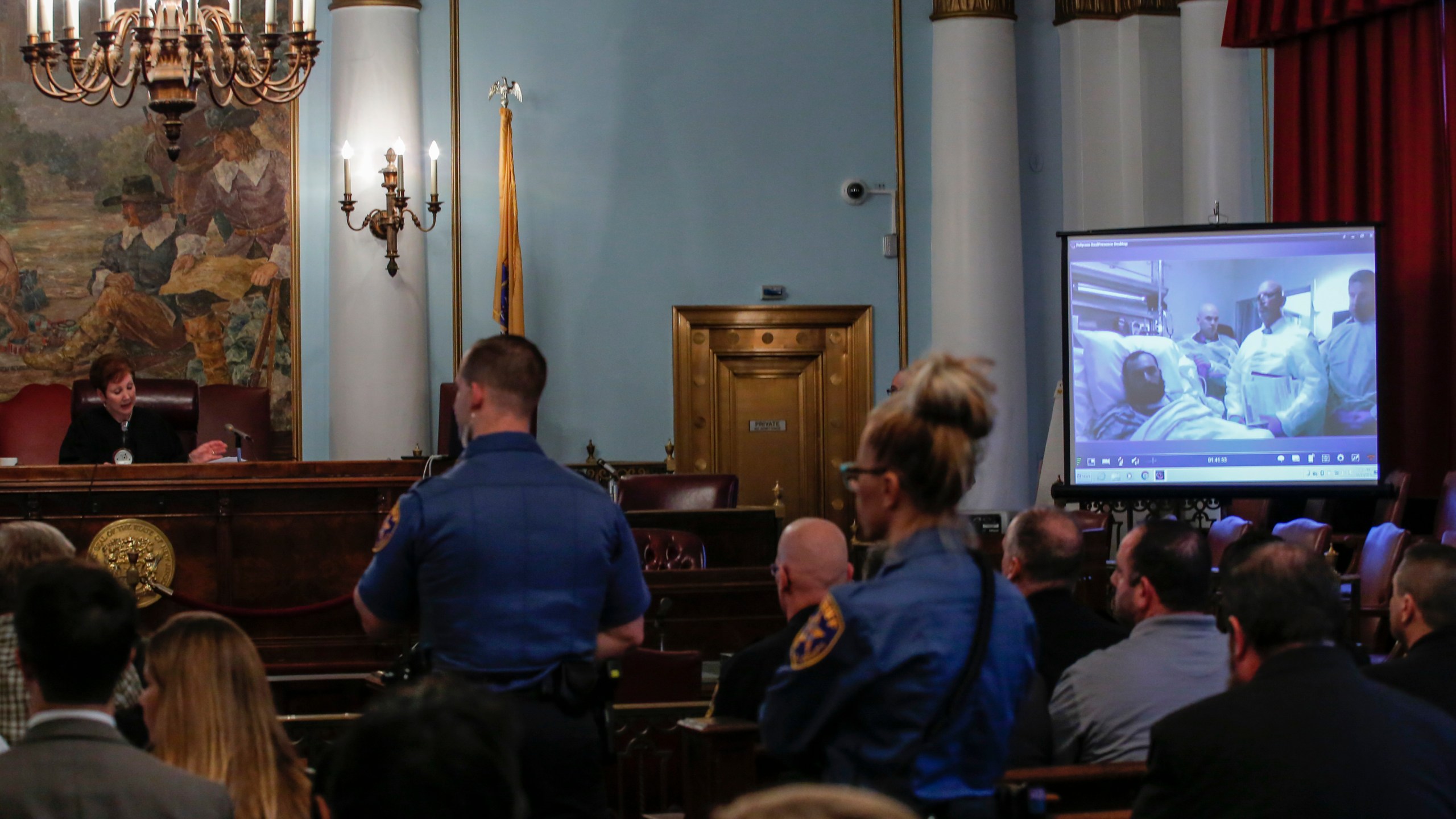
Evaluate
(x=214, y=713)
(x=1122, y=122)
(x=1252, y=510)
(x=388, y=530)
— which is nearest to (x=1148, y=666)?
(x=388, y=530)

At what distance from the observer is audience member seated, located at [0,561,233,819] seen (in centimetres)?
204

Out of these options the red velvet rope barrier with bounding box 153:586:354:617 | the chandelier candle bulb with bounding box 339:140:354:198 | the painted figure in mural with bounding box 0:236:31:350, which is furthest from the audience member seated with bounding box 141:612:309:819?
the painted figure in mural with bounding box 0:236:31:350

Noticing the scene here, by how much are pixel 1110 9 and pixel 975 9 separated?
1.01 meters

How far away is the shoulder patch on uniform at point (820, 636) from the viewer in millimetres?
2092

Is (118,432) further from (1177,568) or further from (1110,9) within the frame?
(1110,9)

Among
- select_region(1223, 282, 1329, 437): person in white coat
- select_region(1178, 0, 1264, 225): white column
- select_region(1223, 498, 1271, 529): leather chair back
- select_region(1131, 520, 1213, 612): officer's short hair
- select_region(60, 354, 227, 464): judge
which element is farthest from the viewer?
select_region(1178, 0, 1264, 225): white column

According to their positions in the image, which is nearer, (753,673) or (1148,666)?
(1148,666)

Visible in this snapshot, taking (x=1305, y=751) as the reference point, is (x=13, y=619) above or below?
above

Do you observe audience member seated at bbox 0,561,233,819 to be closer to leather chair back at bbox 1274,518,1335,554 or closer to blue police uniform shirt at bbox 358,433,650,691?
blue police uniform shirt at bbox 358,433,650,691

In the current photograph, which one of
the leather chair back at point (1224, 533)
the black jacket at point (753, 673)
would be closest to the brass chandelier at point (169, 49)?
the black jacket at point (753, 673)

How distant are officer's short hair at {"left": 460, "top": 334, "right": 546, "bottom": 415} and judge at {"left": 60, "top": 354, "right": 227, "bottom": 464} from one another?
4.61 meters

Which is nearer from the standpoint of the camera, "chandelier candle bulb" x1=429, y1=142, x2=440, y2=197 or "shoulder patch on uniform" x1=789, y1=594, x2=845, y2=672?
"shoulder patch on uniform" x1=789, y1=594, x2=845, y2=672

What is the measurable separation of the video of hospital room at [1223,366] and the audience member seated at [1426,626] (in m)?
4.17

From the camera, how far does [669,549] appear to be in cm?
687
